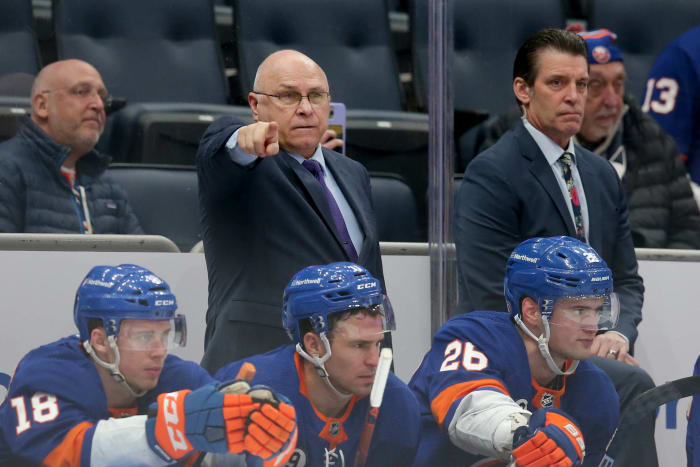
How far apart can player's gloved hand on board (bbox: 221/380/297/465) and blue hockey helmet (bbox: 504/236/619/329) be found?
28.3 inches

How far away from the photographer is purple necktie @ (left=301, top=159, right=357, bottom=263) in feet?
8.76

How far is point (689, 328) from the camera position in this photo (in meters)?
3.24

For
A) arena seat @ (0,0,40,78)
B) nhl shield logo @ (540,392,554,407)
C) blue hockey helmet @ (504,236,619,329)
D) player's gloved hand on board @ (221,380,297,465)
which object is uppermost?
arena seat @ (0,0,40,78)

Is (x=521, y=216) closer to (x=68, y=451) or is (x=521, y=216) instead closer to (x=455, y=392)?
(x=455, y=392)

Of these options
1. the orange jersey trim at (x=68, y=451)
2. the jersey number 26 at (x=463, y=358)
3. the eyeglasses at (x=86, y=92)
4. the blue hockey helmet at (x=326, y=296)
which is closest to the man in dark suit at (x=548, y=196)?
the jersey number 26 at (x=463, y=358)

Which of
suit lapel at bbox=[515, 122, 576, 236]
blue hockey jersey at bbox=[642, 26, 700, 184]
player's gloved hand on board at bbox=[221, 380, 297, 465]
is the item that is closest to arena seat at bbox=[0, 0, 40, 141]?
player's gloved hand on board at bbox=[221, 380, 297, 465]

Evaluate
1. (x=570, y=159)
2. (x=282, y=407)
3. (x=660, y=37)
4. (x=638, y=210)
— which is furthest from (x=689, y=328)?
(x=282, y=407)

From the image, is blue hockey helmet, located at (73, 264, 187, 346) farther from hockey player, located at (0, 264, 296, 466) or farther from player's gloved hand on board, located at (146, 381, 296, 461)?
player's gloved hand on board, located at (146, 381, 296, 461)

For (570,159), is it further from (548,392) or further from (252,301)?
(252,301)

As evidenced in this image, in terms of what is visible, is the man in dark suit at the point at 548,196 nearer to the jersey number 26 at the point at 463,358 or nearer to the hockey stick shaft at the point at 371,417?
the jersey number 26 at the point at 463,358

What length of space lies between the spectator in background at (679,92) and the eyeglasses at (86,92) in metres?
1.48

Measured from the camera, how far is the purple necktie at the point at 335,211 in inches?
105

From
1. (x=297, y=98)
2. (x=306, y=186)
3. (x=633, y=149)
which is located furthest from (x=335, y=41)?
(x=633, y=149)

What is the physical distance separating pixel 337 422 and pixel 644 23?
1.52 meters
